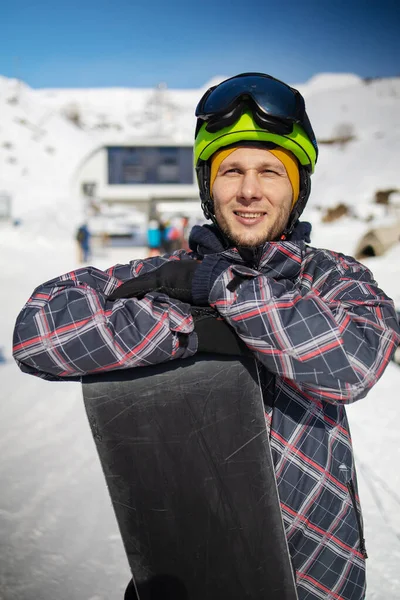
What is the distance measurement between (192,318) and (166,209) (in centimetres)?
2151

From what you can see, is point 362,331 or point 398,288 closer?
point 362,331

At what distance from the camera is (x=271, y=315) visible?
1166 mm

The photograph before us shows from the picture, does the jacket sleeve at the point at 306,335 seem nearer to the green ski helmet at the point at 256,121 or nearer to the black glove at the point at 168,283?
the black glove at the point at 168,283

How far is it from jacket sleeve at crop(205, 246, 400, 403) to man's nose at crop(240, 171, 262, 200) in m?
0.26

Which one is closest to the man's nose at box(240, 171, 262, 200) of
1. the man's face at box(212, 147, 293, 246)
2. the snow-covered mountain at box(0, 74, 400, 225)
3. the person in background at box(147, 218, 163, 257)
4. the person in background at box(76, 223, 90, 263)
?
the man's face at box(212, 147, 293, 246)

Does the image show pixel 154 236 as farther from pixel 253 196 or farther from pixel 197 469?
pixel 197 469

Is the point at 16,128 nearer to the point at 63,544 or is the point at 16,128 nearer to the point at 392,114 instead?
the point at 392,114

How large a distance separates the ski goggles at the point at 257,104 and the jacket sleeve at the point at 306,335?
442 mm

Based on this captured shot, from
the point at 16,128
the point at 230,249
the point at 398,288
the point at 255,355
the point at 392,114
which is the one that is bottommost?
the point at 398,288

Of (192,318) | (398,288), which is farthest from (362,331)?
(398,288)

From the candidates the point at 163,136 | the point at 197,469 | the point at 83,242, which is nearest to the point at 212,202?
the point at 197,469

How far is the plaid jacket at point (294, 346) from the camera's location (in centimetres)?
118

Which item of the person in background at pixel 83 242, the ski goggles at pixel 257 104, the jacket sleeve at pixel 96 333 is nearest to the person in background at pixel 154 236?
the person in background at pixel 83 242

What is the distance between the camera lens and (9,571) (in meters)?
2.45
